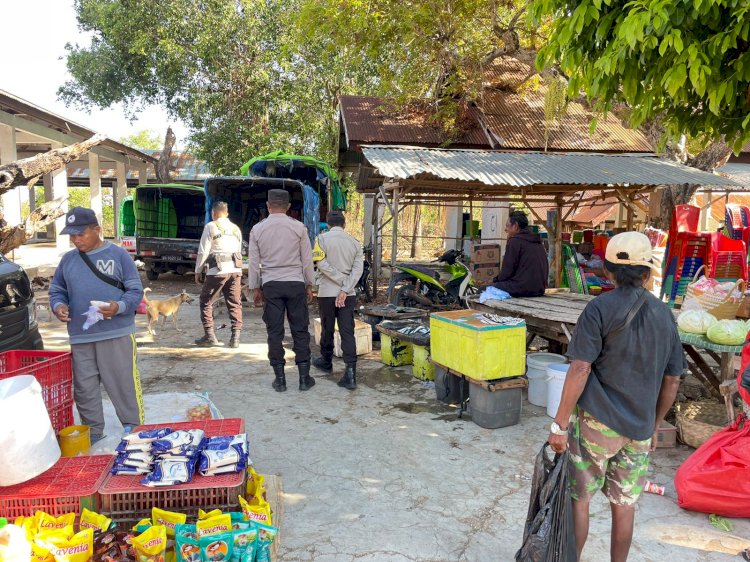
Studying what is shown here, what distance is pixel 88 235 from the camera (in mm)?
3695

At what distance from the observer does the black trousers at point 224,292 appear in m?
7.36

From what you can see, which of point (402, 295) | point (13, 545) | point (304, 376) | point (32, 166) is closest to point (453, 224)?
point (402, 295)

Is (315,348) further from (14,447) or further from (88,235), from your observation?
(14,447)

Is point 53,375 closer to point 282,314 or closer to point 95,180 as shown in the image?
point 282,314

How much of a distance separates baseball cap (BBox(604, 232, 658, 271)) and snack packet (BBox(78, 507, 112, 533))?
107 inches

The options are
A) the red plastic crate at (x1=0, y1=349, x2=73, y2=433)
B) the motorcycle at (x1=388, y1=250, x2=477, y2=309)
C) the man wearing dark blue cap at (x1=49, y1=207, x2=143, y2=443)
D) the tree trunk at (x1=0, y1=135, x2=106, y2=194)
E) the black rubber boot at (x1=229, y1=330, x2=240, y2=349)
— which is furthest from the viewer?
the motorcycle at (x1=388, y1=250, x2=477, y2=309)

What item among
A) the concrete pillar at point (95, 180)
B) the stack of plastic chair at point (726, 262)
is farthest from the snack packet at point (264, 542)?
the concrete pillar at point (95, 180)

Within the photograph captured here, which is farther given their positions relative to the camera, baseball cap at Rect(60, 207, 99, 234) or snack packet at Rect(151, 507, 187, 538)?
baseball cap at Rect(60, 207, 99, 234)

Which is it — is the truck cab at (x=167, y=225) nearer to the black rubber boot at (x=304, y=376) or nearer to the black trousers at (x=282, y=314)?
the black trousers at (x=282, y=314)

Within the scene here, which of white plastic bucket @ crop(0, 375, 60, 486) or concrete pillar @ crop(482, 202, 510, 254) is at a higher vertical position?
concrete pillar @ crop(482, 202, 510, 254)

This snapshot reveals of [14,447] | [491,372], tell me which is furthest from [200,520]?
[491,372]

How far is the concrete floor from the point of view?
3184mm

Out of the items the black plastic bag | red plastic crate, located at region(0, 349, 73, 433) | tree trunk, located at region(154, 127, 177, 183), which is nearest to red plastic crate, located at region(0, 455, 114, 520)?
red plastic crate, located at region(0, 349, 73, 433)

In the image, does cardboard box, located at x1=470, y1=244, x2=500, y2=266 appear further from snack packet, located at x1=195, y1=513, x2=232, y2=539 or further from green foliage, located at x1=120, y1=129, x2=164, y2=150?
green foliage, located at x1=120, y1=129, x2=164, y2=150
